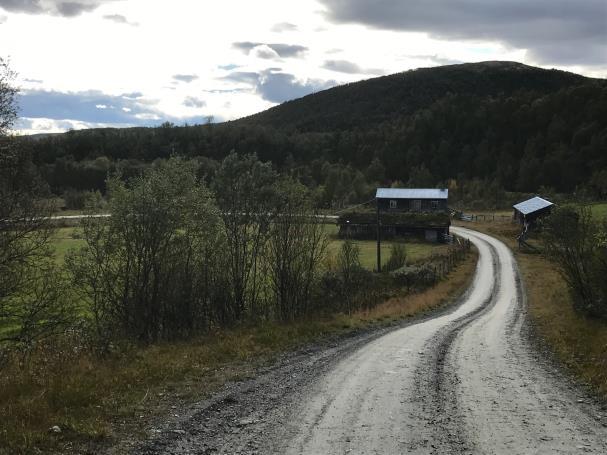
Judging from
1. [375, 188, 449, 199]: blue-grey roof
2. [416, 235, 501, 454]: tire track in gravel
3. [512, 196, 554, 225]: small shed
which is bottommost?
[416, 235, 501, 454]: tire track in gravel

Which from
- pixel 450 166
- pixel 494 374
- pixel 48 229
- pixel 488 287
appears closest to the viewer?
pixel 494 374

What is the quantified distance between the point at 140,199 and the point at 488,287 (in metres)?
30.6

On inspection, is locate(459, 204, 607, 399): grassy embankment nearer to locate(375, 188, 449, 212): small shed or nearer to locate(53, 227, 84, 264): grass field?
locate(53, 227, 84, 264): grass field

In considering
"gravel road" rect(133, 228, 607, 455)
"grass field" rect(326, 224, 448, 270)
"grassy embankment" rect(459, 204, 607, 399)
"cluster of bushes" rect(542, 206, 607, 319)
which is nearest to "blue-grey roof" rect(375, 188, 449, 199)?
"grass field" rect(326, 224, 448, 270)

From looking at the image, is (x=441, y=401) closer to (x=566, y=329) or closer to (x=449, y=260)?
(x=566, y=329)

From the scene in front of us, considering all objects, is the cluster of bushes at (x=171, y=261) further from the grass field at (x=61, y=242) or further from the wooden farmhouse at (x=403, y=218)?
the wooden farmhouse at (x=403, y=218)

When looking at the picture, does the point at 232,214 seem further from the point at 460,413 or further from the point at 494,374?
the point at 460,413

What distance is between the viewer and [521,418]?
394 inches

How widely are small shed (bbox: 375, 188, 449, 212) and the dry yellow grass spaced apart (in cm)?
8553

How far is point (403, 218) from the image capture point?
88.5m

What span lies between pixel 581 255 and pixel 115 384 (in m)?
23.9

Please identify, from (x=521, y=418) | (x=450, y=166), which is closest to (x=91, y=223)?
(x=521, y=418)

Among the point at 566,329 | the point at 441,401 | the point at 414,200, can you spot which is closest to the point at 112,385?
the point at 441,401

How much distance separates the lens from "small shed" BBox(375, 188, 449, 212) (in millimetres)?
100875
